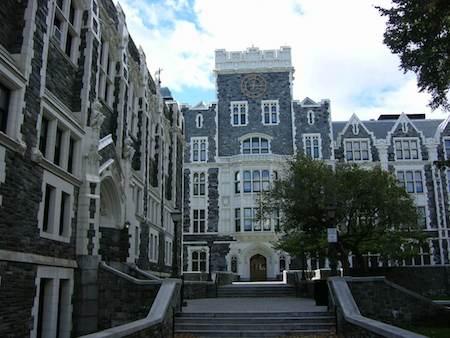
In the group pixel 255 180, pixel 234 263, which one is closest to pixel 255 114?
pixel 255 180

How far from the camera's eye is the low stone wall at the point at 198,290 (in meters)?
24.3

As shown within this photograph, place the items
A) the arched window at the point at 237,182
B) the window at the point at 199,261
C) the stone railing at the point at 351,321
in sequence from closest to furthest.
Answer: the stone railing at the point at 351,321 → the window at the point at 199,261 → the arched window at the point at 237,182

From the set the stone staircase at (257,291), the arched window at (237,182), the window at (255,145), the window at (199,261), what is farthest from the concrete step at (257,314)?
the window at (255,145)

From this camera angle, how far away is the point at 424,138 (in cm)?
4722

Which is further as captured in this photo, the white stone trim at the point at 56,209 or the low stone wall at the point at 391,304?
the low stone wall at the point at 391,304

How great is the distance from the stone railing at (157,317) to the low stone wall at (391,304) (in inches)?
234

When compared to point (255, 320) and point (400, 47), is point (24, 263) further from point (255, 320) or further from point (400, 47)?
point (400, 47)

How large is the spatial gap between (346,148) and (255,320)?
36.5 meters

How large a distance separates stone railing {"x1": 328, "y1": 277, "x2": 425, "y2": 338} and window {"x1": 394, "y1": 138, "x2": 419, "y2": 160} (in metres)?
34.7

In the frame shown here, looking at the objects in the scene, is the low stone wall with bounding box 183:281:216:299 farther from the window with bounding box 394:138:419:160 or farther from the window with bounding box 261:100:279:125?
the window with bounding box 394:138:419:160

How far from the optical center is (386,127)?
49.8 meters

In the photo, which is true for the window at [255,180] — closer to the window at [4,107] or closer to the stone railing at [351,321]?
the stone railing at [351,321]

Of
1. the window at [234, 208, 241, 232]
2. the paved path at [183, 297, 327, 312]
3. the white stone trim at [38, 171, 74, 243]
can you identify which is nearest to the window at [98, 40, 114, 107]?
the white stone trim at [38, 171, 74, 243]

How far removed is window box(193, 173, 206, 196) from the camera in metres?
47.6
